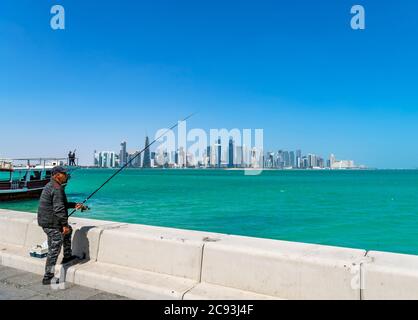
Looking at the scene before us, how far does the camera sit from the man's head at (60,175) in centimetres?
508

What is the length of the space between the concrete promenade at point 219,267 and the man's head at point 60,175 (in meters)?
0.98

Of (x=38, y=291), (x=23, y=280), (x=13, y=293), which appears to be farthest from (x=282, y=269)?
(x=23, y=280)

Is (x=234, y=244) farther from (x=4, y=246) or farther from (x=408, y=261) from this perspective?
(x=4, y=246)

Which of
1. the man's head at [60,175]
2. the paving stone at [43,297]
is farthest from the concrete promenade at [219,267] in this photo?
the man's head at [60,175]

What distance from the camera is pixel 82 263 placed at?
5359 mm

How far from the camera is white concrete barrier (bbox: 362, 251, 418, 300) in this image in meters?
3.43

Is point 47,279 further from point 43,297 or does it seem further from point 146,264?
point 146,264

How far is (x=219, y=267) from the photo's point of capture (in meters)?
4.42

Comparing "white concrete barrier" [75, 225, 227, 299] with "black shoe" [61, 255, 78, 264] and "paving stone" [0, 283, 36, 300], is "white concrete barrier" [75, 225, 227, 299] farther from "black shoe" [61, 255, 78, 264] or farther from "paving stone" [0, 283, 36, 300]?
"paving stone" [0, 283, 36, 300]

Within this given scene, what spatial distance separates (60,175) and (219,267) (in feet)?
8.39

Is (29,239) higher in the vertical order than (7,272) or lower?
higher
